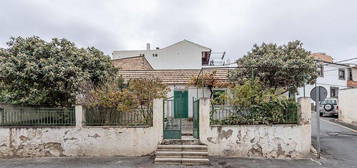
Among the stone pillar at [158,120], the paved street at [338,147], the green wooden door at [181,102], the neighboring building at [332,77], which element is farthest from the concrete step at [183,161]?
the neighboring building at [332,77]

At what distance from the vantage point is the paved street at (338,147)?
26.6 ft

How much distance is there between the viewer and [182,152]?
27.0 ft

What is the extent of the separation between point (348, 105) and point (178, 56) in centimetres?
1715

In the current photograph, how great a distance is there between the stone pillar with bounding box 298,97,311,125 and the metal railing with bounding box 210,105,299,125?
0.19 metres

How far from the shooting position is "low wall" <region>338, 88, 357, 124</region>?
52.0 feet

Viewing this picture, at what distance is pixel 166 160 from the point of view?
7.89 meters

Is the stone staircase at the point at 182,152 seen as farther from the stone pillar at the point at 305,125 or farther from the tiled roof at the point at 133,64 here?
the tiled roof at the point at 133,64

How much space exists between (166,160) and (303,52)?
983 centimetres

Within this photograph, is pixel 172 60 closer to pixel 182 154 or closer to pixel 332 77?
pixel 182 154

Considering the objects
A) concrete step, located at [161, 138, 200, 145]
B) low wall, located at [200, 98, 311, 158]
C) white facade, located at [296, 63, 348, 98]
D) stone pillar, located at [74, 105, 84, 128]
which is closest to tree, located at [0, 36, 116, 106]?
stone pillar, located at [74, 105, 84, 128]

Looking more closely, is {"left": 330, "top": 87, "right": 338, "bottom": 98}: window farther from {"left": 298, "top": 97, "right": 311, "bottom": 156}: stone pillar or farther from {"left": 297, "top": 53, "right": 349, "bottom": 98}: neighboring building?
{"left": 298, "top": 97, "right": 311, "bottom": 156}: stone pillar

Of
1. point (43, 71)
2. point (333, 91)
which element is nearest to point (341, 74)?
point (333, 91)

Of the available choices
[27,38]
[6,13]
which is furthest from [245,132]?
[6,13]

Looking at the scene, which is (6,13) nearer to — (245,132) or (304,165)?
(245,132)
